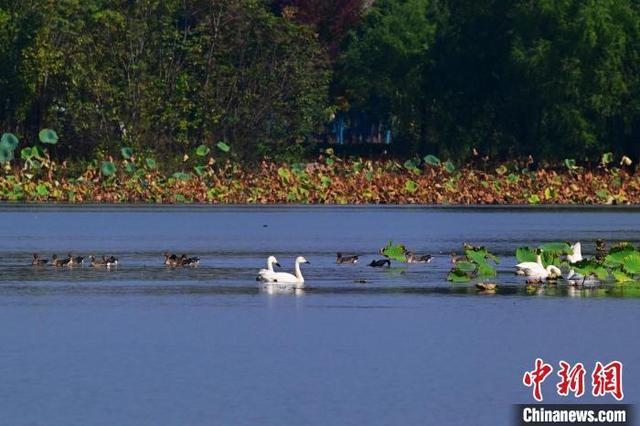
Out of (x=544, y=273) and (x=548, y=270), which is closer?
(x=544, y=273)

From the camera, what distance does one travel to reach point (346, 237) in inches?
2141

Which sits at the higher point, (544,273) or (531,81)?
(531,81)

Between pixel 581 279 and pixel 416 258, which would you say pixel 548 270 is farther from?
pixel 416 258

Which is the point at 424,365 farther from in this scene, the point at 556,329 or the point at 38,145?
the point at 38,145

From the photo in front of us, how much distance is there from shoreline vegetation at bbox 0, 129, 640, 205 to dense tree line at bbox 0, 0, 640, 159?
18.8 ft

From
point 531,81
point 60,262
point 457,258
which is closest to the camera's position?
point 60,262

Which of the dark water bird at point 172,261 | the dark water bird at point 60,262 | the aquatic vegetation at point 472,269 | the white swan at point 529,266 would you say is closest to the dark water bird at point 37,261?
the dark water bird at point 60,262

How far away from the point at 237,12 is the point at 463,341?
69.1 meters

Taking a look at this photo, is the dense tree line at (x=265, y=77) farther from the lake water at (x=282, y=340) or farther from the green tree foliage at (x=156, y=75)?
the lake water at (x=282, y=340)

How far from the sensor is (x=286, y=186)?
262 ft

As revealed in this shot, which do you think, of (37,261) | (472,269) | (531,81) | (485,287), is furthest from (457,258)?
(531,81)

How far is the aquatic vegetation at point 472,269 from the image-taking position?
3753 centimetres

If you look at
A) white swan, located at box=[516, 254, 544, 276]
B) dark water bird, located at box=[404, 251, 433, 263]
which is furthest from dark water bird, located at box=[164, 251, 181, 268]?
white swan, located at box=[516, 254, 544, 276]

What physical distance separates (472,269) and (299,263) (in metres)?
3.73
